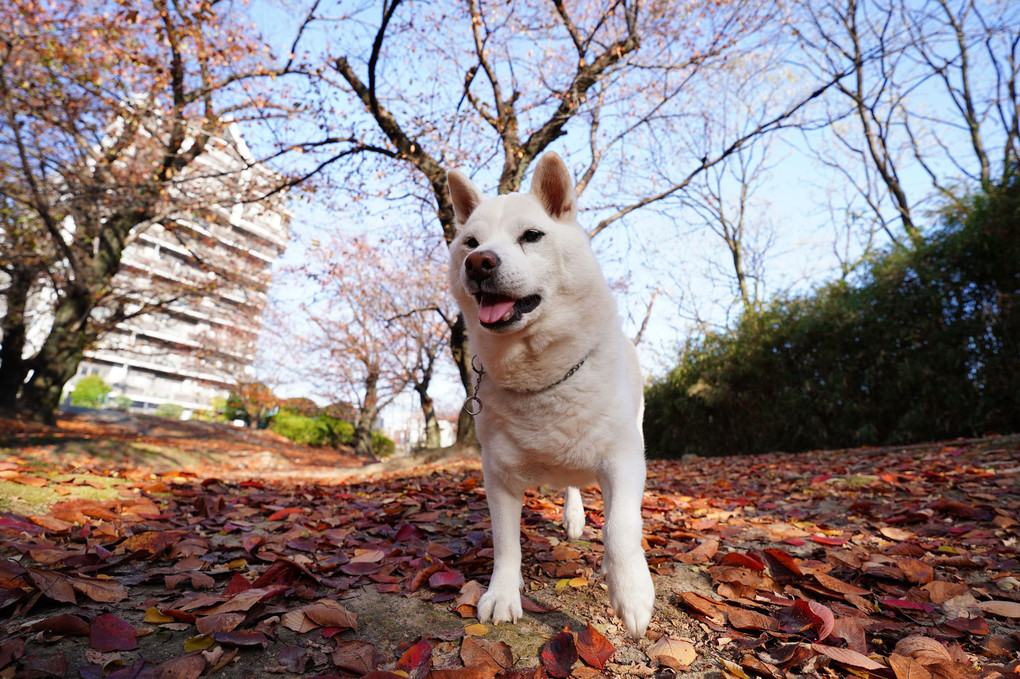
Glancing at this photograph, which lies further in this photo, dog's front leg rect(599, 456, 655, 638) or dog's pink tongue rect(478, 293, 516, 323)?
dog's pink tongue rect(478, 293, 516, 323)

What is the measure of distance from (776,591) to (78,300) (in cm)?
1547

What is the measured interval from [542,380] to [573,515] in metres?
1.47

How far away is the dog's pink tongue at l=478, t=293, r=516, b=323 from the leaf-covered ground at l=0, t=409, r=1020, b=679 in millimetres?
1243

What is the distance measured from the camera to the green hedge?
24.8 ft

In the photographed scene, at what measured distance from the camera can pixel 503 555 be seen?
227cm

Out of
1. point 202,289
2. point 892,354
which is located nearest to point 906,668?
point 892,354

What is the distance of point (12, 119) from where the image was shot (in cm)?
959

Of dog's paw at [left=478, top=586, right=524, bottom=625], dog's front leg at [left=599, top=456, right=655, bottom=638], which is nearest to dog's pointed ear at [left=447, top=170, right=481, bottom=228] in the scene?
dog's front leg at [left=599, top=456, right=655, bottom=638]

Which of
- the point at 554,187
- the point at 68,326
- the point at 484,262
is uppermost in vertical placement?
the point at 68,326

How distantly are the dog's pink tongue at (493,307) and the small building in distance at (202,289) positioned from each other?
7.46 meters

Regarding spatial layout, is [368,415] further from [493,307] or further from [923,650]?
[923,650]

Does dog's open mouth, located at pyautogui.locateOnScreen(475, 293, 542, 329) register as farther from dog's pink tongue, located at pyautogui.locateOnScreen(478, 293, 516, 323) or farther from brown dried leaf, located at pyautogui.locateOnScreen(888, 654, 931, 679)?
brown dried leaf, located at pyautogui.locateOnScreen(888, 654, 931, 679)

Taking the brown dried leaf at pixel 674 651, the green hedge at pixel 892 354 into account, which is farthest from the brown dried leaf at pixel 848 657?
the green hedge at pixel 892 354

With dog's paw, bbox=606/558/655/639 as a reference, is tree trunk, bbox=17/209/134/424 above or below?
above
